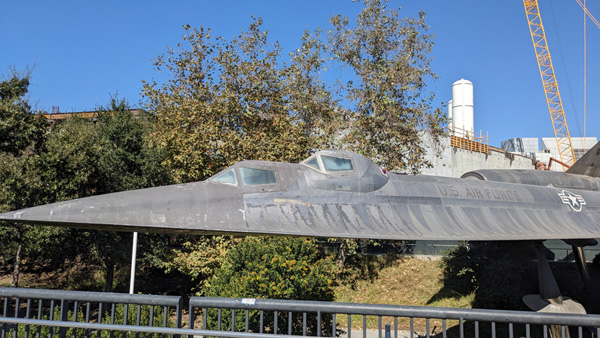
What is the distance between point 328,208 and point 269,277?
5.41m

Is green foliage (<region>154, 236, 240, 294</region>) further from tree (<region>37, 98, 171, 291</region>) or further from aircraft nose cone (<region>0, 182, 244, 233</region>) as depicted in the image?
aircraft nose cone (<region>0, 182, 244, 233</region>)

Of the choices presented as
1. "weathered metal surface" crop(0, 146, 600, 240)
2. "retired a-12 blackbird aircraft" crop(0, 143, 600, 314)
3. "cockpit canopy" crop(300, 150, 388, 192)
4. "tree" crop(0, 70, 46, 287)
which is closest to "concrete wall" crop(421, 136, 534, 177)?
"retired a-12 blackbird aircraft" crop(0, 143, 600, 314)

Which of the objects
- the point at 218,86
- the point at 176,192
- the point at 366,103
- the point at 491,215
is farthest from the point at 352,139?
the point at 176,192

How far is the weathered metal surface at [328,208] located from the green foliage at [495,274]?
18.8 ft

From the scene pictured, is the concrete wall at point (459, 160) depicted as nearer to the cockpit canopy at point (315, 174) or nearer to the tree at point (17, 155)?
the cockpit canopy at point (315, 174)

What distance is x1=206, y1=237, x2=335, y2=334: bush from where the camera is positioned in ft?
36.2

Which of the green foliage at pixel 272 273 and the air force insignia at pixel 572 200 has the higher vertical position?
the air force insignia at pixel 572 200

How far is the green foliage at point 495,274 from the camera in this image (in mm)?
14523

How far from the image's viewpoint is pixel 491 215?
827 centimetres

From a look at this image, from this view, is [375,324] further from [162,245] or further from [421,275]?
[162,245]

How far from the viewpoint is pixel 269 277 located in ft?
36.7

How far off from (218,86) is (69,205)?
1183 cm

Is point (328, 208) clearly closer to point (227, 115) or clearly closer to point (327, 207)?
point (327, 207)

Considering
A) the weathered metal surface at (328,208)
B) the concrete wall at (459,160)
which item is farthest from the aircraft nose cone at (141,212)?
the concrete wall at (459,160)
